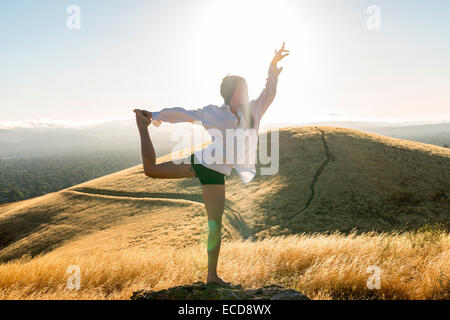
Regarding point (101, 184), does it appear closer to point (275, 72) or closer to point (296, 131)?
point (296, 131)

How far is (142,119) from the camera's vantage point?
12.5 ft

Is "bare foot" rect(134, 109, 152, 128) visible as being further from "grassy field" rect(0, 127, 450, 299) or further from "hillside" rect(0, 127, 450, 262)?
"hillside" rect(0, 127, 450, 262)

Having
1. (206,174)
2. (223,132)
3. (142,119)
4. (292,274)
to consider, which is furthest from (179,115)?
(292,274)

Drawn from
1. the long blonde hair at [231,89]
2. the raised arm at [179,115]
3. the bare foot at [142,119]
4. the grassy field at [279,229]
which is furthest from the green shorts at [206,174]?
the grassy field at [279,229]

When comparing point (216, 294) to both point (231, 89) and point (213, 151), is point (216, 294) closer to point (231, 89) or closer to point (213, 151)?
point (213, 151)

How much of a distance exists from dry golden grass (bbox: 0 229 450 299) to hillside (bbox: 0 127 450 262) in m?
13.7

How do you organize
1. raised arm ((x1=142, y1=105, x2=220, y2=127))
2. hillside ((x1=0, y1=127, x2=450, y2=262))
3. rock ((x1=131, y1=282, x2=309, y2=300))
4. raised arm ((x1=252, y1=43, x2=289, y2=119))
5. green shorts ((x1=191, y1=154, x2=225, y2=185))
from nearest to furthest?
rock ((x1=131, y1=282, x2=309, y2=300))
raised arm ((x1=142, y1=105, x2=220, y2=127))
green shorts ((x1=191, y1=154, x2=225, y2=185))
raised arm ((x1=252, y1=43, x2=289, y2=119))
hillside ((x1=0, y1=127, x2=450, y2=262))

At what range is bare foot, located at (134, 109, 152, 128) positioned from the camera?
379 centimetres

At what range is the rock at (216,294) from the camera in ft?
10.8

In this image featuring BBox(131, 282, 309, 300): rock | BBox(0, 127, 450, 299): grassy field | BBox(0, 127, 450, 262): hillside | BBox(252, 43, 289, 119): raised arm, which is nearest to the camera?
BBox(131, 282, 309, 300): rock

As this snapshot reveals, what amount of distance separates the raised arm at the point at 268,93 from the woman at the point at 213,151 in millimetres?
152

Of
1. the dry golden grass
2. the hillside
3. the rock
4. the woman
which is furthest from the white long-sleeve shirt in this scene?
the hillside

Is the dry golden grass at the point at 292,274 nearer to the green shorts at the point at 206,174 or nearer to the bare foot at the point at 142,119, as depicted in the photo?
the green shorts at the point at 206,174

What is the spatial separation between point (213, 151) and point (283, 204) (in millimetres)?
22166
